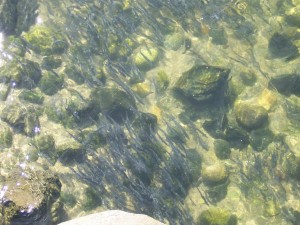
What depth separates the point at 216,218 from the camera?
6.06m

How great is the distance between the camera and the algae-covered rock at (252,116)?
22.4 ft

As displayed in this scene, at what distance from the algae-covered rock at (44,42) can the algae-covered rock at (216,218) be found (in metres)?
5.27

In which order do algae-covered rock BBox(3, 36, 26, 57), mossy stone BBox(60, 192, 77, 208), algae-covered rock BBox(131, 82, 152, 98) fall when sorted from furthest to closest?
algae-covered rock BBox(3, 36, 26, 57) → algae-covered rock BBox(131, 82, 152, 98) → mossy stone BBox(60, 192, 77, 208)

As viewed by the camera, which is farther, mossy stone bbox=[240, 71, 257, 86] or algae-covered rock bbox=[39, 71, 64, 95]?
algae-covered rock bbox=[39, 71, 64, 95]

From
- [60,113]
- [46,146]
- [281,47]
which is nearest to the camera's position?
[46,146]

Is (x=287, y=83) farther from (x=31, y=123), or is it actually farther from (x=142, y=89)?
(x=31, y=123)

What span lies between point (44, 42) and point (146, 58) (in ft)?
8.67

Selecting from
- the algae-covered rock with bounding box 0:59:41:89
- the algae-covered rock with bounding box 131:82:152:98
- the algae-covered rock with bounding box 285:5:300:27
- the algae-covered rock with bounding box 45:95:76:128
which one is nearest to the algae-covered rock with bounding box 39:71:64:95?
the algae-covered rock with bounding box 0:59:41:89

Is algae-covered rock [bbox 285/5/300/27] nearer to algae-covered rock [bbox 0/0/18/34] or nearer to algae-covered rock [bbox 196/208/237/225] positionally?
algae-covered rock [bbox 196/208/237/225]

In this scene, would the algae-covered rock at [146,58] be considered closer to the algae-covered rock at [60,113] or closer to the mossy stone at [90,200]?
the algae-covered rock at [60,113]

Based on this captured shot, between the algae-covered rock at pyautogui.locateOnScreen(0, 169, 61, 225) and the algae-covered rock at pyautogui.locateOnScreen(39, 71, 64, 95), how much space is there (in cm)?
248

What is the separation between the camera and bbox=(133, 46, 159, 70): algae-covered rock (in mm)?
7965

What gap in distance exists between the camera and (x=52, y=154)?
6.79 m

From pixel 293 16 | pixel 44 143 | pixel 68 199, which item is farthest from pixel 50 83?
pixel 293 16
